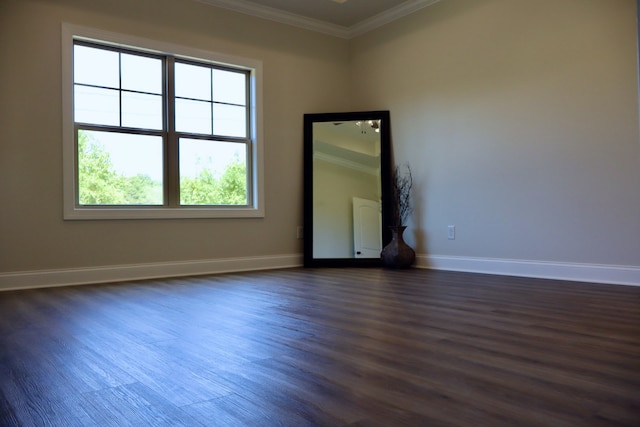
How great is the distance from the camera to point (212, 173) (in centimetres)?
466

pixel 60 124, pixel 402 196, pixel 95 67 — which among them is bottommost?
pixel 402 196

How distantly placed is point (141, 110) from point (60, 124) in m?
0.68

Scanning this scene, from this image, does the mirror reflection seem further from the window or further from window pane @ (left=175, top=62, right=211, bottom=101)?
window pane @ (left=175, top=62, right=211, bottom=101)

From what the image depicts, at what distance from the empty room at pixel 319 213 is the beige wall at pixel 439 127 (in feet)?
0.06

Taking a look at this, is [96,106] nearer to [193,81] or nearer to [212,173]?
[193,81]

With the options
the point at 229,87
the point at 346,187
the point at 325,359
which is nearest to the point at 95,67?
the point at 229,87

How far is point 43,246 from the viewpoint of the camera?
372cm

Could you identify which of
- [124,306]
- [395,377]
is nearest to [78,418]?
[395,377]

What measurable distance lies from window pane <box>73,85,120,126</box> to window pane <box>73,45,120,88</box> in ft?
0.22

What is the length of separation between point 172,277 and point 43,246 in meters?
1.04

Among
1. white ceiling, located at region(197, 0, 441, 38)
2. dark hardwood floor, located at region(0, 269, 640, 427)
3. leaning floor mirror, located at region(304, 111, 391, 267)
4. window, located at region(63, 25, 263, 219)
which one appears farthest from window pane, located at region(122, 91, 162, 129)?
dark hardwood floor, located at region(0, 269, 640, 427)

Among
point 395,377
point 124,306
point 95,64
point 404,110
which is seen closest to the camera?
point 395,377

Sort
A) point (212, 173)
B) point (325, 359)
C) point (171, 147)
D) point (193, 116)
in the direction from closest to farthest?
point (325, 359), point (171, 147), point (193, 116), point (212, 173)

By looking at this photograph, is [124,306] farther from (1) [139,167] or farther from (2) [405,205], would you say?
(2) [405,205]
